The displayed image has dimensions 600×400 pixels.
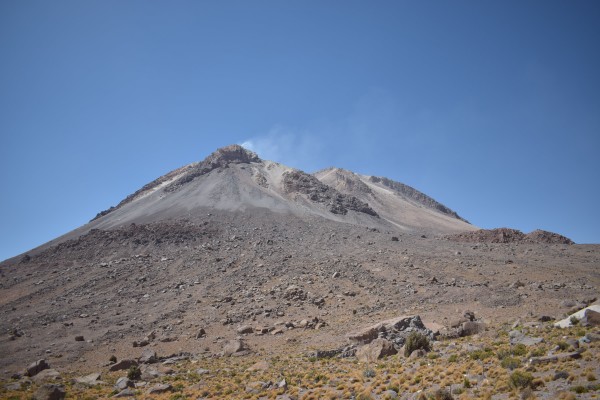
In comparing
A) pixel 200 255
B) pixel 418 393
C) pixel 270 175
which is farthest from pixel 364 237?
pixel 270 175

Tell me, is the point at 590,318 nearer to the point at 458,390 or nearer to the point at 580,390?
the point at 580,390

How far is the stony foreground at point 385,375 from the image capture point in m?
12.5

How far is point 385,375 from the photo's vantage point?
665 inches

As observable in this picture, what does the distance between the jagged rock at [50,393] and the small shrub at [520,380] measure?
2061cm

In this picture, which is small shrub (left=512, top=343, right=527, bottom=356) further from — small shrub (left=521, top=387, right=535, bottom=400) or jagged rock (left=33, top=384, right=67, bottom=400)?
jagged rock (left=33, top=384, right=67, bottom=400)

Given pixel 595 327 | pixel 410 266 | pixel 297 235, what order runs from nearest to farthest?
pixel 595 327 < pixel 410 266 < pixel 297 235

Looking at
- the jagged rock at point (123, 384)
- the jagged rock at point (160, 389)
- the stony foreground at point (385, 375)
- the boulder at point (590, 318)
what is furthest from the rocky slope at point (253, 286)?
the jagged rock at point (160, 389)

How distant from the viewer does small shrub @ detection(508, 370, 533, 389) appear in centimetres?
1199

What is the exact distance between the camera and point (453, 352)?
1838cm

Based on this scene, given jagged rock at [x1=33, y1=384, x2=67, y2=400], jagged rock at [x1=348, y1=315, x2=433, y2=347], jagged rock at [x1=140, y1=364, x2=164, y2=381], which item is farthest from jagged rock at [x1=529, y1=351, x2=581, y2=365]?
jagged rock at [x1=33, y1=384, x2=67, y2=400]

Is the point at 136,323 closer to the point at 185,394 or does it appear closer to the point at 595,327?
the point at 185,394

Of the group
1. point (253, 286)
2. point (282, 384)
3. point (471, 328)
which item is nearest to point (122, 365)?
point (282, 384)

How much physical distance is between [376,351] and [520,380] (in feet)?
33.4

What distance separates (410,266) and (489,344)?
95.7 feet
